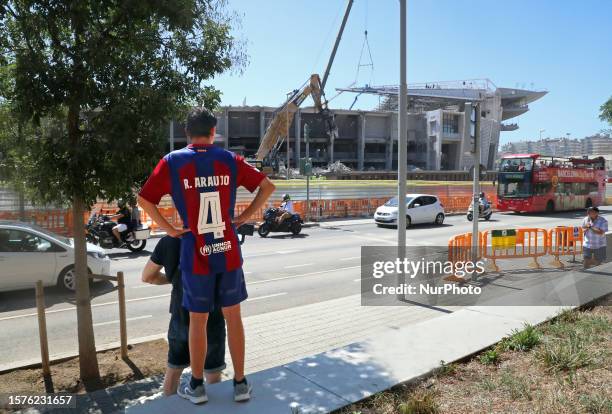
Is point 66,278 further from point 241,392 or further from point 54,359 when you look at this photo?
point 241,392

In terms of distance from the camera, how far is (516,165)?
2941 cm

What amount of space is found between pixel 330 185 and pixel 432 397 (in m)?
24.6

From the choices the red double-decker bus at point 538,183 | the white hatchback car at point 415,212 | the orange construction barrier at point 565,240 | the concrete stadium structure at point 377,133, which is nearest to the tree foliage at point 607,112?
the red double-decker bus at point 538,183

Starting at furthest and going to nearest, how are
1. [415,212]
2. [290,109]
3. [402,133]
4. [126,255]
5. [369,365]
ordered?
[290,109] < [415,212] < [126,255] < [402,133] < [369,365]

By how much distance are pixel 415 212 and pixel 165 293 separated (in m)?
15.7

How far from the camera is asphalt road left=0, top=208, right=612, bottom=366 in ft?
23.4

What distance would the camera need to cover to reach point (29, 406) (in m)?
4.11

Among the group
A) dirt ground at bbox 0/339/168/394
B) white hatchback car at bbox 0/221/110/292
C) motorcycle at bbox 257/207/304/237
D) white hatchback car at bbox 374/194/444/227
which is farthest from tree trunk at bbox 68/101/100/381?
white hatchback car at bbox 374/194/444/227

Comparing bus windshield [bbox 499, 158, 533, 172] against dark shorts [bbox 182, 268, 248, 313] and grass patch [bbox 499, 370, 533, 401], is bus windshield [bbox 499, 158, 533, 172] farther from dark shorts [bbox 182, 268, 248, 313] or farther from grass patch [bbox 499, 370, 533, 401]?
dark shorts [bbox 182, 268, 248, 313]

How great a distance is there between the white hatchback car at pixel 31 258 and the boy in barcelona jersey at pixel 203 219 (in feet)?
22.9

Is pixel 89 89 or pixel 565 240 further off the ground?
pixel 89 89

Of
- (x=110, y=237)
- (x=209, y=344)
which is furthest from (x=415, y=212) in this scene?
→ (x=209, y=344)

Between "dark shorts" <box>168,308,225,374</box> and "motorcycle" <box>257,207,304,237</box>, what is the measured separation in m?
15.1

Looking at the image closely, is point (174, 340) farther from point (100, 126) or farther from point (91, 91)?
point (91, 91)
